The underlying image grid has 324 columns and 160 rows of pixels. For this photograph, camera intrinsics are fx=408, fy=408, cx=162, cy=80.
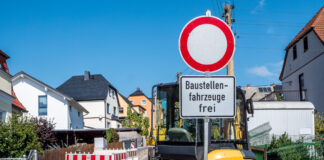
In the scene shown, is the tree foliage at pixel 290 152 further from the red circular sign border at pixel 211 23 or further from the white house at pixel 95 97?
the white house at pixel 95 97

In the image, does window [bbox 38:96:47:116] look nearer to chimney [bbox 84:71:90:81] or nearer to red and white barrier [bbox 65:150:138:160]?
chimney [bbox 84:71:90:81]

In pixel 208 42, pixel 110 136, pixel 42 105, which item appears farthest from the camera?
pixel 42 105

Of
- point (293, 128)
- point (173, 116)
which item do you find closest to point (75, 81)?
point (293, 128)

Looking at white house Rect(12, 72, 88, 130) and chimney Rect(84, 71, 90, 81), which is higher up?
chimney Rect(84, 71, 90, 81)

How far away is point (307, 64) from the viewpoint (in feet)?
108

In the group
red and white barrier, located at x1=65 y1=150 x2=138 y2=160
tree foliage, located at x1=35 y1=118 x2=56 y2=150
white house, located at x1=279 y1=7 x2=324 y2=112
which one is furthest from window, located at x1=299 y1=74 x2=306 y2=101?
red and white barrier, located at x1=65 y1=150 x2=138 y2=160

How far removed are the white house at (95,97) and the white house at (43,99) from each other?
12.3 meters

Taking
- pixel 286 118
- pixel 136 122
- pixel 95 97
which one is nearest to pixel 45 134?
pixel 286 118

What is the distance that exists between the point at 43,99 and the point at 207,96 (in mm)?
42814

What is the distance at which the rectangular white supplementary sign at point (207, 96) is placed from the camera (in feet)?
13.6

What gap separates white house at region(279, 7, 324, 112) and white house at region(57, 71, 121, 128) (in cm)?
2906

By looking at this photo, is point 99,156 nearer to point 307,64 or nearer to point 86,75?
point 307,64

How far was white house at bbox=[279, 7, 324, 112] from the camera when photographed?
30.3 m

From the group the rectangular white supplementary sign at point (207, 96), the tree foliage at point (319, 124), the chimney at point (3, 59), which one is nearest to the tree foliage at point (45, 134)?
the chimney at point (3, 59)
